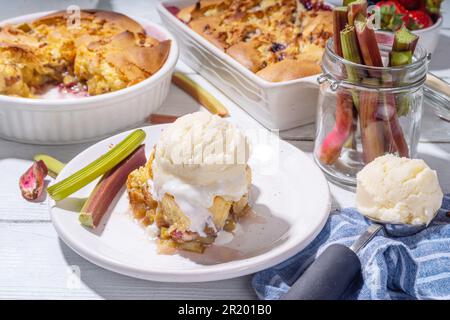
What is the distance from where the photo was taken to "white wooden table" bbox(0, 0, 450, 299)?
1.20 meters

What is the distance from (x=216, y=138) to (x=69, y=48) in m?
0.85

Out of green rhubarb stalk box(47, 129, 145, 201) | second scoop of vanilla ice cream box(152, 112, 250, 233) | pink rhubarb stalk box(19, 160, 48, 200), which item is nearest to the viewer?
second scoop of vanilla ice cream box(152, 112, 250, 233)

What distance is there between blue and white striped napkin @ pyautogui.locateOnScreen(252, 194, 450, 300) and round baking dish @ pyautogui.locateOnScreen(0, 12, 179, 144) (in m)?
0.65

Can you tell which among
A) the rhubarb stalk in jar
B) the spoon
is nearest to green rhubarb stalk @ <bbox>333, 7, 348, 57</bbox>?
the rhubarb stalk in jar

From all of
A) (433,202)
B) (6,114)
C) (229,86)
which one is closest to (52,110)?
(6,114)

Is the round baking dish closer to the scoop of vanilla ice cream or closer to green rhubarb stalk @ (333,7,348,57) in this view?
green rhubarb stalk @ (333,7,348,57)

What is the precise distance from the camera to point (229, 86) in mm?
1876

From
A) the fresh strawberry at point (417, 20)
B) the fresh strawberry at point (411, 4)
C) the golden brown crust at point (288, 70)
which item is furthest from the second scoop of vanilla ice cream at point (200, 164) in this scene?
the fresh strawberry at point (411, 4)

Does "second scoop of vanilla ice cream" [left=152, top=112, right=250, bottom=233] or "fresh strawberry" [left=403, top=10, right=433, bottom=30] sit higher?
"second scoop of vanilla ice cream" [left=152, top=112, right=250, bottom=233]

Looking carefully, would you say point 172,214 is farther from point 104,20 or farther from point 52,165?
point 104,20

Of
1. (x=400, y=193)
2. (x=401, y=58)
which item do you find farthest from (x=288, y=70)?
(x=400, y=193)

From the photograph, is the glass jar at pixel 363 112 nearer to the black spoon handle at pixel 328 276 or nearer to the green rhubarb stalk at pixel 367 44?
the green rhubarb stalk at pixel 367 44

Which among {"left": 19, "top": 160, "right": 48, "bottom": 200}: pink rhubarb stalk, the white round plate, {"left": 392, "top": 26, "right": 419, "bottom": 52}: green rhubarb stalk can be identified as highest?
{"left": 392, "top": 26, "right": 419, "bottom": 52}: green rhubarb stalk

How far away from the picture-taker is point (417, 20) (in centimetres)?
201
